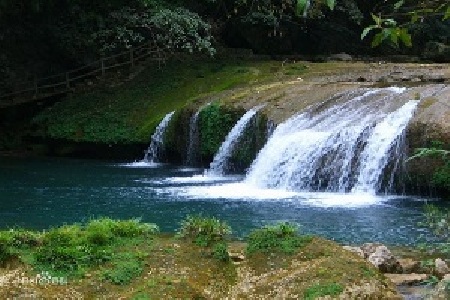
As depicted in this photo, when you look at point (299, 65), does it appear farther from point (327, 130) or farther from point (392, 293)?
point (392, 293)

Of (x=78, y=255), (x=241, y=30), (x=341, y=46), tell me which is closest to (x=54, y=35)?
(x=241, y=30)

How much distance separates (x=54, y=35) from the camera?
25281 mm

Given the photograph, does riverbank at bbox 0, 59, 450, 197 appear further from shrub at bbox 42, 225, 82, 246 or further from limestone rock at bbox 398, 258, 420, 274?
shrub at bbox 42, 225, 82, 246

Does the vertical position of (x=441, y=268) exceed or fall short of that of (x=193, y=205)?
it exceeds it

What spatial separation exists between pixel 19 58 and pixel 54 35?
1734 mm

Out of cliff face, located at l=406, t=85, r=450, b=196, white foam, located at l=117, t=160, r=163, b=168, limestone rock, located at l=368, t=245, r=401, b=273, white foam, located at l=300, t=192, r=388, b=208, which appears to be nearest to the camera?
limestone rock, located at l=368, t=245, r=401, b=273

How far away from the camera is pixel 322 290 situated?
5711 mm

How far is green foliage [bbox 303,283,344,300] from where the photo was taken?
223 inches

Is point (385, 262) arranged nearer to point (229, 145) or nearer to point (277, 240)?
point (277, 240)

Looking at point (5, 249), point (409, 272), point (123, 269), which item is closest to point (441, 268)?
point (409, 272)

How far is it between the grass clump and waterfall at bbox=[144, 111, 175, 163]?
48.7ft

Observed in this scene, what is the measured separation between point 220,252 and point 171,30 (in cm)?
1838

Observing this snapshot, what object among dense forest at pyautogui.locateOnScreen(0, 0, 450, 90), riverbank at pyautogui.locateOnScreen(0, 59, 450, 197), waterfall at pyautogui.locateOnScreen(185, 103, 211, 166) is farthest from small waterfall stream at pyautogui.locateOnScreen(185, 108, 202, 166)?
dense forest at pyautogui.locateOnScreen(0, 0, 450, 90)

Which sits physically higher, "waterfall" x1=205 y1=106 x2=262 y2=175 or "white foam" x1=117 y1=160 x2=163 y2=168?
"waterfall" x1=205 y1=106 x2=262 y2=175
